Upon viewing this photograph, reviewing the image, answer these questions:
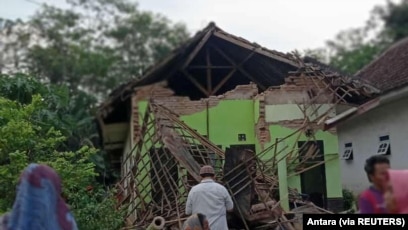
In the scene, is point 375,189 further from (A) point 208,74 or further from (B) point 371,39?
(B) point 371,39

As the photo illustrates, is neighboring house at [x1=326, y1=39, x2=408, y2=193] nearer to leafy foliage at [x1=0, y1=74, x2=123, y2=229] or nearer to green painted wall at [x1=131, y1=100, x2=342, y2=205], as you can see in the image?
green painted wall at [x1=131, y1=100, x2=342, y2=205]

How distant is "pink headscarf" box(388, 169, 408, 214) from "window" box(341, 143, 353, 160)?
9363 millimetres

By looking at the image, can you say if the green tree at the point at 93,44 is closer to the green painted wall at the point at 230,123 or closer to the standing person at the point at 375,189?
the green painted wall at the point at 230,123

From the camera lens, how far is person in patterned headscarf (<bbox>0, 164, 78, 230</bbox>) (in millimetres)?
4301

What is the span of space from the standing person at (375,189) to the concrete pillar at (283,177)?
499 centimetres

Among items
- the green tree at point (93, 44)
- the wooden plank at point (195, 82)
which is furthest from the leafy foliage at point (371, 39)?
the wooden plank at point (195, 82)

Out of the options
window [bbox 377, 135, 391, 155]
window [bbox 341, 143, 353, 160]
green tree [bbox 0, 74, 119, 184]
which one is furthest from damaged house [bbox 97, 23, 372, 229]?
window [bbox 341, 143, 353, 160]

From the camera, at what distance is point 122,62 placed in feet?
101

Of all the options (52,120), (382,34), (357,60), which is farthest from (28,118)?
(382,34)

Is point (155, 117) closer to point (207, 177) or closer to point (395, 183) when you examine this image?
point (207, 177)

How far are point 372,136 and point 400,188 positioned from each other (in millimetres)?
8667

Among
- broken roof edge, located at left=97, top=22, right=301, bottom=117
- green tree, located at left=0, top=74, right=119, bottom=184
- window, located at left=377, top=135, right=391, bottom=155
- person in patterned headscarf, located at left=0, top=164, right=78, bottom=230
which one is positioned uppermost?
broken roof edge, located at left=97, top=22, right=301, bottom=117

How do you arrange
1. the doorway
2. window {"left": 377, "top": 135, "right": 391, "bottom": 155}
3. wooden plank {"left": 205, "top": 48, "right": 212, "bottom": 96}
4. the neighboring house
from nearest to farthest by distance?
the neighboring house
the doorway
window {"left": 377, "top": 135, "right": 391, "bottom": 155}
wooden plank {"left": 205, "top": 48, "right": 212, "bottom": 96}

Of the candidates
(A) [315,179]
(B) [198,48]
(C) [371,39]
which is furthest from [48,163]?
(C) [371,39]
